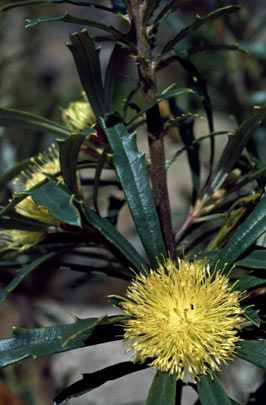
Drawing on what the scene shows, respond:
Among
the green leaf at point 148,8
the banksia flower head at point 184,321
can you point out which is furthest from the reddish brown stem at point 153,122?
the banksia flower head at point 184,321

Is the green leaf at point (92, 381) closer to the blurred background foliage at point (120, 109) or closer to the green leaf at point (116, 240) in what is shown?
the green leaf at point (116, 240)

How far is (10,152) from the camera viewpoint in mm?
1540

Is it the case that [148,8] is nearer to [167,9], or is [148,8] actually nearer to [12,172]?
[167,9]

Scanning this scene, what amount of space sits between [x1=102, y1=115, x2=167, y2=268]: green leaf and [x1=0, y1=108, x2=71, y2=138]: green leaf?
0.11m

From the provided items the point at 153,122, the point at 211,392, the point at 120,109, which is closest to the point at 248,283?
the point at 211,392

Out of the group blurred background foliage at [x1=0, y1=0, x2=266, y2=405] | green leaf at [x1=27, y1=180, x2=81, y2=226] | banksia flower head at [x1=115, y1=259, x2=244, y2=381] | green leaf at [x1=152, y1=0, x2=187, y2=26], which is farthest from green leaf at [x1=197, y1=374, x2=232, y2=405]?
green leaf at [x1=152, y1=0, x2=187, y2=26]

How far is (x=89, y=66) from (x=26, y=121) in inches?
4.8

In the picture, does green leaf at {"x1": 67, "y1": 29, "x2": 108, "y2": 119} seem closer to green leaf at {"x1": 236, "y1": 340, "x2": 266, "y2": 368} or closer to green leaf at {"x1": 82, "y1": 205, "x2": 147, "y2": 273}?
green leaf at {"x1": 82, "y1": 205, "x2": 147, "y2": 273}

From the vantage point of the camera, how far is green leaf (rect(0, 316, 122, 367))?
1.67 ft

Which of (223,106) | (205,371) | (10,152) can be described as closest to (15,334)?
(205,371)

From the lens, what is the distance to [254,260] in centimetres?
57

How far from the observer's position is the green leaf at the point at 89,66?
→ 57cm

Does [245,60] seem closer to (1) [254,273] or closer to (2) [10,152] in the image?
(2) [10,152]

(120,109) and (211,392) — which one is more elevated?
(120,109)
